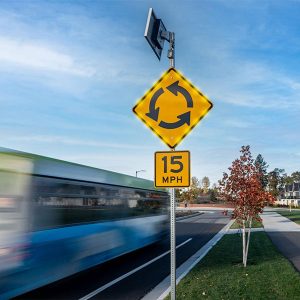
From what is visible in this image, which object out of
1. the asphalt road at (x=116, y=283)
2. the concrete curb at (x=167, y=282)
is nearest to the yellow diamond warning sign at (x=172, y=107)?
the concrete curb at (x=167, y=282)

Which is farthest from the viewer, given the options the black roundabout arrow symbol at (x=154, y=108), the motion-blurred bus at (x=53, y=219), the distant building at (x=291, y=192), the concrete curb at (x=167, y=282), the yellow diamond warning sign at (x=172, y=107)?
the distant building at (x=291, y=192)

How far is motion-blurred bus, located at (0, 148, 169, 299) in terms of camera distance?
24.6 feet

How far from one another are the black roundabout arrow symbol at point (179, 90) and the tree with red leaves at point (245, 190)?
7.38 m

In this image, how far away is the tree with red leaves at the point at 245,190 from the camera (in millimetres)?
12867

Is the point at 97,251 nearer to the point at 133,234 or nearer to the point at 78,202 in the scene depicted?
the point at 78,202

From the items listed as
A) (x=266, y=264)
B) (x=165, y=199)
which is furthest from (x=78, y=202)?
(x=165, y=199)

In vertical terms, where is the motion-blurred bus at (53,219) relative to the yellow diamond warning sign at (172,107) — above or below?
below

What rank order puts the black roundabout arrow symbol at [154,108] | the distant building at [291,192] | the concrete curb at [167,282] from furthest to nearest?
the distant building at [291,192], the concrete curb at [167,282], the black roundabout arrow symbol at [154,108]

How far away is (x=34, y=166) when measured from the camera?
8070mm

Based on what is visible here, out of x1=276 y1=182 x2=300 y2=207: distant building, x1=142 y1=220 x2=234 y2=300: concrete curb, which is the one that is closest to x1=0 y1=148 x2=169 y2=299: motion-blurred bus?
x1=142 y1=220 x2=234 y2=300: concrete curb

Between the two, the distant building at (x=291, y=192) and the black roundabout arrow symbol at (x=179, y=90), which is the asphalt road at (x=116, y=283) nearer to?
the black roundabout arrow symbol at (x=179, y=90)

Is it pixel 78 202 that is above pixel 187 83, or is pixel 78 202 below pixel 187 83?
below

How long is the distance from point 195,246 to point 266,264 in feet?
21.1

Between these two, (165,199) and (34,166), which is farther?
(165,199)
